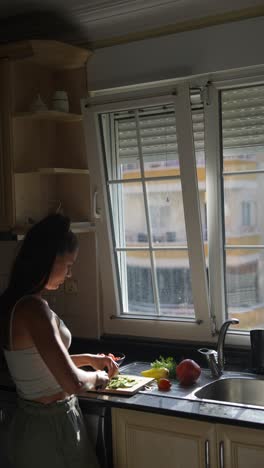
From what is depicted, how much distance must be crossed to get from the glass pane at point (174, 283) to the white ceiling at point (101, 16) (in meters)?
1.06

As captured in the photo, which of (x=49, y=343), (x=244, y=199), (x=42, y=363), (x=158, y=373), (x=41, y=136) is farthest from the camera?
(x=41, y=136)

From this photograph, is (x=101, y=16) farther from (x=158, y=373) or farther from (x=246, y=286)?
(x=158, y=373)

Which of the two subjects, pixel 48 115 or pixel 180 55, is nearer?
pixel 180 55

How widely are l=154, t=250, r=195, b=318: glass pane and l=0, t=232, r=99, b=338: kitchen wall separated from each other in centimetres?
38

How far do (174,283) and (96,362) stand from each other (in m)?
0.66

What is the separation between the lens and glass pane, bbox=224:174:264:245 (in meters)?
2.65

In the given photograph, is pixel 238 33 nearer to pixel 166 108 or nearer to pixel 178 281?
pixel 166 108

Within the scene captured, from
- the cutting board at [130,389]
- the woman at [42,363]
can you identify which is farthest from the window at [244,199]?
the woman at [42,363]

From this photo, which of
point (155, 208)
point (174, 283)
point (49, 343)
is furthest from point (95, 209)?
point (49, 343)

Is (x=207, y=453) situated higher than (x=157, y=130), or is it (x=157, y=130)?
(x=157, y=130)

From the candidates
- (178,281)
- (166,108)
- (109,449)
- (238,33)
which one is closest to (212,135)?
(166,108)

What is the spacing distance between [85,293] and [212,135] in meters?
1.07

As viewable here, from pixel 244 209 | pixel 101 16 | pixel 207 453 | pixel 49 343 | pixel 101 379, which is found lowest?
pixel 207 453

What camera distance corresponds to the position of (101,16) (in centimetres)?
274
